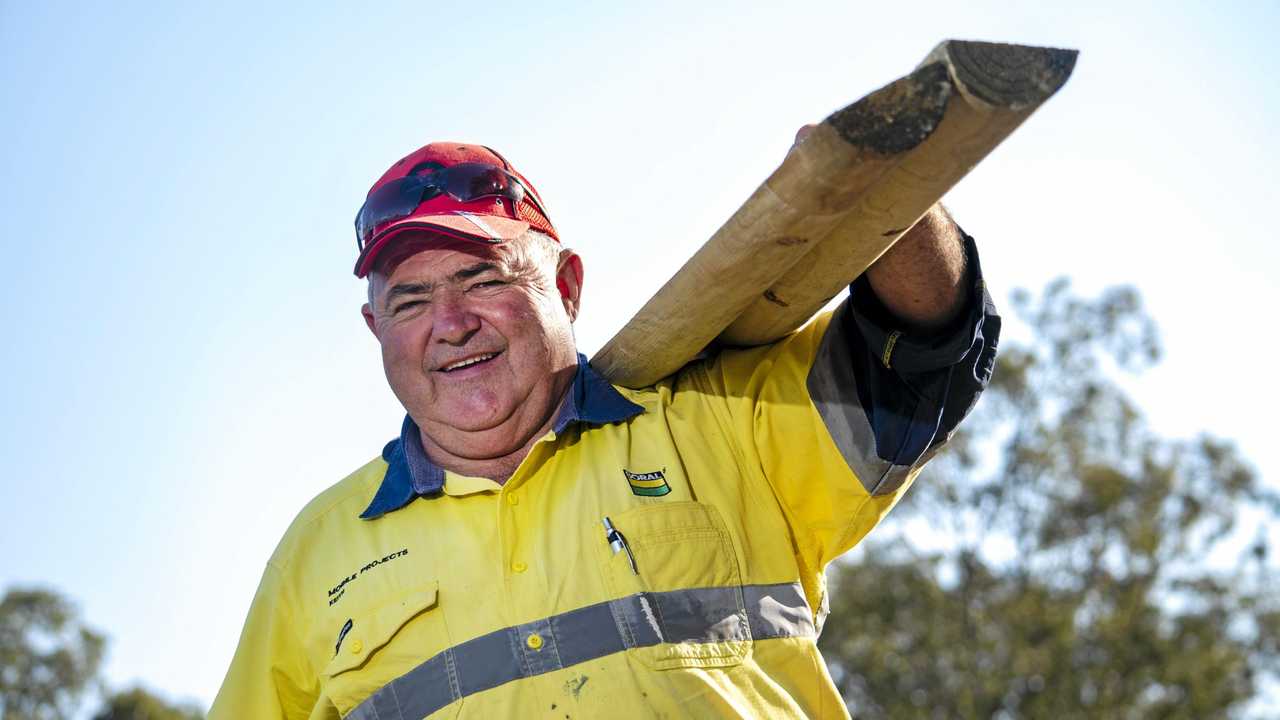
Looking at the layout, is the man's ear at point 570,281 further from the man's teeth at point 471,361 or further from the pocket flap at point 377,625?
the pocket flap at point 377,625

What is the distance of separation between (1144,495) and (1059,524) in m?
1.79

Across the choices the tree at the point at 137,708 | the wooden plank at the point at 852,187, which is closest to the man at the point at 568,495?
the wooden plank at the point at 852,187

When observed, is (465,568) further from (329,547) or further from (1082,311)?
(1082,311)

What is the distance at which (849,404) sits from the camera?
3.12 meters

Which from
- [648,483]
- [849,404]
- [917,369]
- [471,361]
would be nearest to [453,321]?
[471,361]

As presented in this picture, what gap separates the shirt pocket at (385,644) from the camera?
315 centimetres

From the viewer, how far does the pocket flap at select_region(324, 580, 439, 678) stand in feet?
10.4

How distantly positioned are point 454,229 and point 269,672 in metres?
1.28

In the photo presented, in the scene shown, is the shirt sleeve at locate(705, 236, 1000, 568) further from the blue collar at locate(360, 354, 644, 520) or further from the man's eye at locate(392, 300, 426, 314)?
the man's eye at locate(392, 300, 426, 314)

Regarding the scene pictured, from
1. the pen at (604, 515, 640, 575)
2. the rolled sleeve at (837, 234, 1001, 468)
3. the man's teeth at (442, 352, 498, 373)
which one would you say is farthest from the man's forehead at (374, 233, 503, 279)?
the rolled sleeve at (837, 234, 1001, 468)

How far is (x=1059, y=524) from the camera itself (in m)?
26.8

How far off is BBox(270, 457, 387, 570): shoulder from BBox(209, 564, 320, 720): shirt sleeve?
128 millimetres

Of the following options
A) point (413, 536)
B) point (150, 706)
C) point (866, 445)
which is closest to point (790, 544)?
point (866, 445)

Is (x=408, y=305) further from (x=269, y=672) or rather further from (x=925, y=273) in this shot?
(x=925, y=273)
